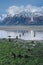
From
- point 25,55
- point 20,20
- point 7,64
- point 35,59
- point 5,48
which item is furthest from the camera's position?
point 20,20

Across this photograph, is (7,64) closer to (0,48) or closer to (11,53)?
(11,53)

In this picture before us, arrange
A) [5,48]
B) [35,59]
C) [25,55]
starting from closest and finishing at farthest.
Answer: [35,59] < [25,55] < [5,48]

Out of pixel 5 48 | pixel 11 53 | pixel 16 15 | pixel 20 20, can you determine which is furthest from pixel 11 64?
pixel 16 15

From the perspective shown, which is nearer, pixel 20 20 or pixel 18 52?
pixel 18 52

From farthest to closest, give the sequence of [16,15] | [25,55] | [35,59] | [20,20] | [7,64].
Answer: [16,15]
[20,20]
[25,55]
[35,59]
[7,64]

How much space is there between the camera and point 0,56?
24.6 meters

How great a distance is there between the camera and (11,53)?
25.7 meters

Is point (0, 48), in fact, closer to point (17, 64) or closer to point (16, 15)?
point (17, 64)

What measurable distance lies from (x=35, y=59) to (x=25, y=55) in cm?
170

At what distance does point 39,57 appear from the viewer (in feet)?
80.1

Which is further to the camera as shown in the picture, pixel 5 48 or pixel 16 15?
pixel 16 15

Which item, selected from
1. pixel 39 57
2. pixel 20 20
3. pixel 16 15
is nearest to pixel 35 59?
pixel 39 57

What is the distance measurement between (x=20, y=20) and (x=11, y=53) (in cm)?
6085

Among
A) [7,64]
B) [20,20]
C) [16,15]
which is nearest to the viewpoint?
[7,64]
